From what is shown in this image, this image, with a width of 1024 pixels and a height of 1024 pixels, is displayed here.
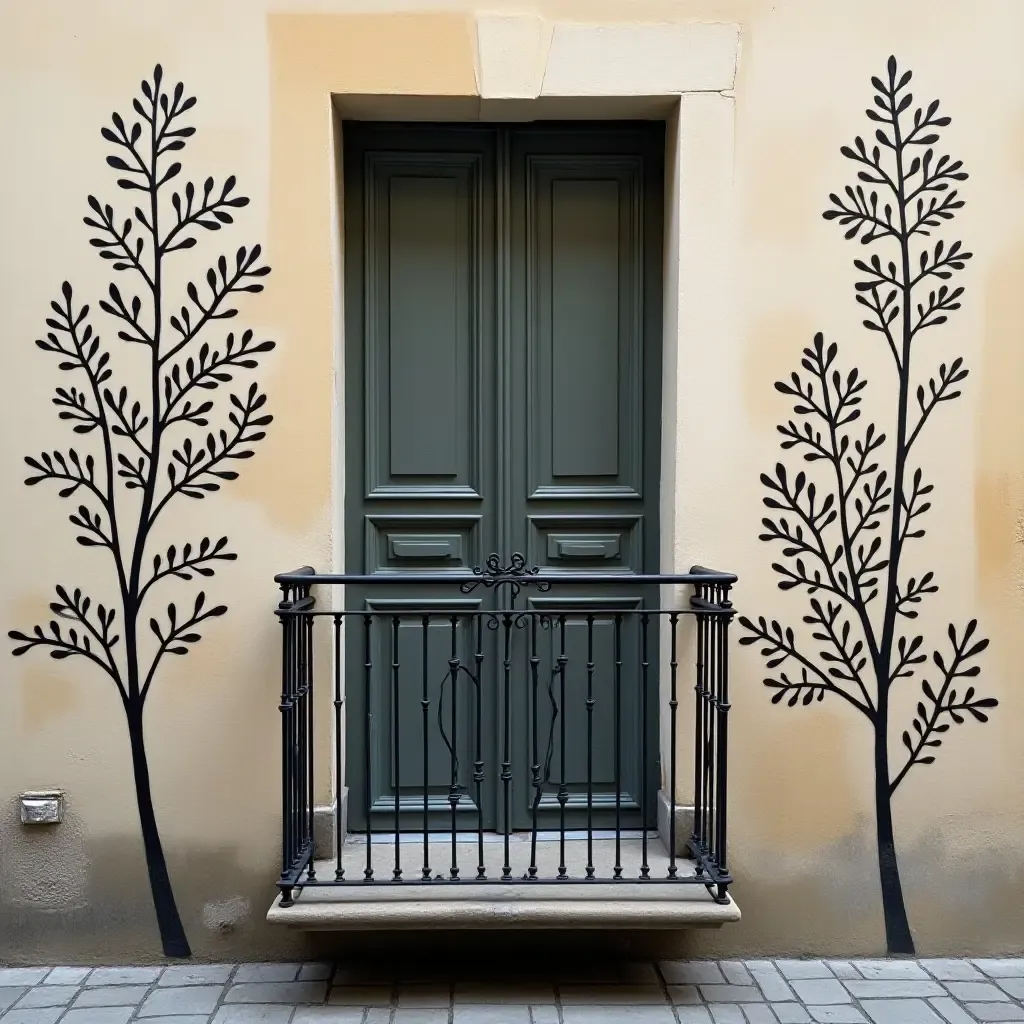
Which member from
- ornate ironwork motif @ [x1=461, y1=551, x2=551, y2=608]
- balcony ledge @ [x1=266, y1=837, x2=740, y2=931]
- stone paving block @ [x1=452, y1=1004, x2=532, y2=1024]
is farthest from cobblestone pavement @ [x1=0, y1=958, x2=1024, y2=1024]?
ornate ironwork motif @ [x1=461, y1=551, x2=551, y2=608]

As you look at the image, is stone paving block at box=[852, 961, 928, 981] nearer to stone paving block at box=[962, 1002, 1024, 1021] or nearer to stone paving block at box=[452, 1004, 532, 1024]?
stone paving block at box=[962, 1002, 1024, 1021]

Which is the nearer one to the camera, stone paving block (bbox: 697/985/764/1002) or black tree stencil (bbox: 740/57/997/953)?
stone paving block (bbox: 697/985/764/1002)

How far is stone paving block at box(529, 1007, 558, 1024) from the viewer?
369 centimetres

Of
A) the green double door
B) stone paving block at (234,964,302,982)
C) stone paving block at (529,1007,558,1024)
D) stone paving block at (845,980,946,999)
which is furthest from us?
the green double door

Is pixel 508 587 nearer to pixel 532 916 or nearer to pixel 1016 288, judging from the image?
pixel 532 916

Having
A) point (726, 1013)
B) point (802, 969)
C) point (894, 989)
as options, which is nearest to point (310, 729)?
point (726, 1013)

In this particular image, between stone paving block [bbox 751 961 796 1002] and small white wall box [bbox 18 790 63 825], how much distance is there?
271 cm

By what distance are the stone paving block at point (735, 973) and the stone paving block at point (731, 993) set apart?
0.12 ft

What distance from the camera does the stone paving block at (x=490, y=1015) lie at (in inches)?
145

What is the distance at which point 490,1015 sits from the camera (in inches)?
147

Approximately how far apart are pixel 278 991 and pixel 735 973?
1.69 meters

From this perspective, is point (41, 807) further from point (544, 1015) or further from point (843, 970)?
point (843, 970)

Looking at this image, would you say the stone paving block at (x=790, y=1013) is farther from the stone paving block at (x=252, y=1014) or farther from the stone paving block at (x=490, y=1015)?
the stone paving block at (x=252, y=1014)

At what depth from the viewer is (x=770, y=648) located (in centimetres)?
421
